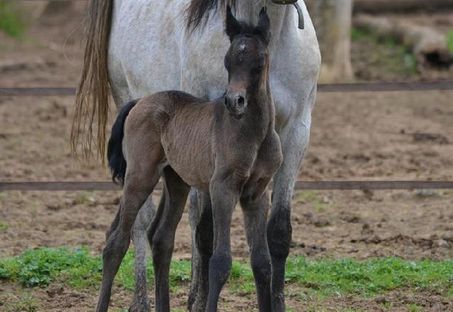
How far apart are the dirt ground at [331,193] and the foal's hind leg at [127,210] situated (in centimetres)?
84

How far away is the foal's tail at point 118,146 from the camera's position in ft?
18.1

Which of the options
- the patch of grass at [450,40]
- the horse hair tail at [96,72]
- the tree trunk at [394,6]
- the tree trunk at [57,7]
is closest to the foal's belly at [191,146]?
the horse hair tail at [96,72]

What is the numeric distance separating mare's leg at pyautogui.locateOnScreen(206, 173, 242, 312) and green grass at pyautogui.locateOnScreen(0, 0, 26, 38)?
13969mm

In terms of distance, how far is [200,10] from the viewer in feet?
18.3

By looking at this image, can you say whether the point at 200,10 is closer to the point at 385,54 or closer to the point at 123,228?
the point at 123,228

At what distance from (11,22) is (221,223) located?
14.2 metres

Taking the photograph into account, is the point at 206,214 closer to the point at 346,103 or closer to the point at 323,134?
the point at 323,134

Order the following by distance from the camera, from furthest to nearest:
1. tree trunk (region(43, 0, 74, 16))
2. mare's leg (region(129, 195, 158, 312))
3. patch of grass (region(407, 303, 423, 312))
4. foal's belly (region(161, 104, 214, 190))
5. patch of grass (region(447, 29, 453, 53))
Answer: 1. tree trunk (region(43, 0, 74, 16))
2. patch of grass (region(447, 29, 453, 53))
3. mare's leg (region(129, 195, 158, 312))
4. patch of grass (region(407, 303, 423, 312))
5. foal's belly (region(161, 104, 214, 190))

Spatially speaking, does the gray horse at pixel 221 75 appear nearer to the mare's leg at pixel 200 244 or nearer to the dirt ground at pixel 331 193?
the mare's leg at pixel 200 244

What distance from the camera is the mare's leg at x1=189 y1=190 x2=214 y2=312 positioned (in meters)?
5.49

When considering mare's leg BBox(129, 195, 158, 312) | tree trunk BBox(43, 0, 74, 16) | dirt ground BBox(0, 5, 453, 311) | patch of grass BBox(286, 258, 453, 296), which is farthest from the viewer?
tree trunk BBox(43, 0, 74, 16)

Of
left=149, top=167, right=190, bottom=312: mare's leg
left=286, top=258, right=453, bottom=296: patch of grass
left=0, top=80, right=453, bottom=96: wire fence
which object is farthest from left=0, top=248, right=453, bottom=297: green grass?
left=0, top=80, right=453, bottom=96: wire fence

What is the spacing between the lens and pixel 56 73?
49.6 feet

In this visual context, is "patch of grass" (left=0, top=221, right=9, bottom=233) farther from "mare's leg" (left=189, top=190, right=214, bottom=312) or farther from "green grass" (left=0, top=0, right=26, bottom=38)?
"green grass" (left=0, top=0, right=26, bottom=38)
